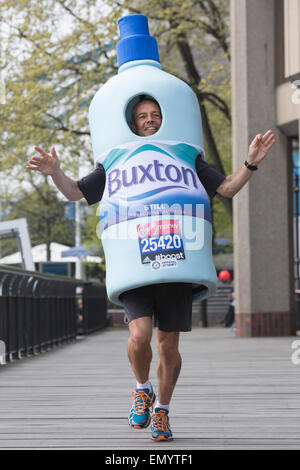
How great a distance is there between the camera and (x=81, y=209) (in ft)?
124

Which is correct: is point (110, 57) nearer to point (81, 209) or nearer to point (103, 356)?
point (103, 356)

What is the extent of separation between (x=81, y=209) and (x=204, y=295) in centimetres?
3274

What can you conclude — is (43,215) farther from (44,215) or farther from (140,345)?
(140,345)

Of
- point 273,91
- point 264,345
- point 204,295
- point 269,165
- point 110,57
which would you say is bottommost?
point 264,345

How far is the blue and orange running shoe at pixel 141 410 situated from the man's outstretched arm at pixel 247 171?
3.93 ft

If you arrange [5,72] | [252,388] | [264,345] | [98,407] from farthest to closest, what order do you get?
[5,72], [264,345], [252,388], [98,407]

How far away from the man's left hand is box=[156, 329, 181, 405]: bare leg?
1.05 m

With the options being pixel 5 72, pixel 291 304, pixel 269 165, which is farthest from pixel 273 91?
pixel 5 72

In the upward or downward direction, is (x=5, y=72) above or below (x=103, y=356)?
above

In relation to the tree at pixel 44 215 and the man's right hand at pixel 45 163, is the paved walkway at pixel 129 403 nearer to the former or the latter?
the man's right hand at pixel 45 163

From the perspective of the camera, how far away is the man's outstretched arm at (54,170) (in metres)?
5.16

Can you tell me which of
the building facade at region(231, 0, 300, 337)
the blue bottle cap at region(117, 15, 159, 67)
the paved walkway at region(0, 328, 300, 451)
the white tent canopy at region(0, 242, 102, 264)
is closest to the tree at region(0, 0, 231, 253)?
the building facade at region(231, 0, 300, 337)

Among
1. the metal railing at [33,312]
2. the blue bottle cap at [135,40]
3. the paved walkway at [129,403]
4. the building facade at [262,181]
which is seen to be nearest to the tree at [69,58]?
the building facade at [262,181]

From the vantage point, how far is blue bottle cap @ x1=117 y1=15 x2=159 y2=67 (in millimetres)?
5480
